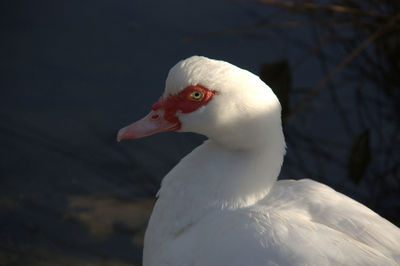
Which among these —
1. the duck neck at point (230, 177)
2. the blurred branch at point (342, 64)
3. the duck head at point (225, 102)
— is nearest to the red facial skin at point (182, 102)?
the duck head at point (225, 102)

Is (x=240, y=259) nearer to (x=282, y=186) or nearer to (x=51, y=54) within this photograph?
(x=282, y=186)

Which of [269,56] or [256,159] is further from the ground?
[256,159]

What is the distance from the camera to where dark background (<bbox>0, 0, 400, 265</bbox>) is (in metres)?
3.18

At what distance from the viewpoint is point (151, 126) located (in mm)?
2225

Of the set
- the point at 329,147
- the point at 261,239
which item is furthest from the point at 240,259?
the point at 329,147

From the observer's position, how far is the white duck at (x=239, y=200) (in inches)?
78.2

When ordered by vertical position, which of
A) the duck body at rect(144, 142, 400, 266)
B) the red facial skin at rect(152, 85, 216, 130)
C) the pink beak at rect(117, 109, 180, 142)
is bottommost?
the duck body at rect(144, 142, 400, 266)

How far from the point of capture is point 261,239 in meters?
1.99

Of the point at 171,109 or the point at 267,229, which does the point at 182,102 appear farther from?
the point at 267,229

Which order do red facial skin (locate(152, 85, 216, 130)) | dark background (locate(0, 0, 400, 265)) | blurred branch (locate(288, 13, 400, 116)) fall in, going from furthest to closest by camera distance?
blurred branch (locate(288, 13, 400, 116)), dark background (locate(0, 0, 400, 265)), red facial skin (locate(152, 85, 216, 130))

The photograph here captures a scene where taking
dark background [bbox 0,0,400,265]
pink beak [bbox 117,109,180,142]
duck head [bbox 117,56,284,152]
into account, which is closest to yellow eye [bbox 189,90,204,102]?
duck head [bbox 117,56,284,152]

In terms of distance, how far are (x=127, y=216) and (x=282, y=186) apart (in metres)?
1.15

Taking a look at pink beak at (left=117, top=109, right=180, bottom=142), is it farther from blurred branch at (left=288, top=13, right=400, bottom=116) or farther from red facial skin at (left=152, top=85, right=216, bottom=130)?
blurred branch at (left=288, top=13, right=400, bottom=116)

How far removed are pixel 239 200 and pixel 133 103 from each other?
164 cm
